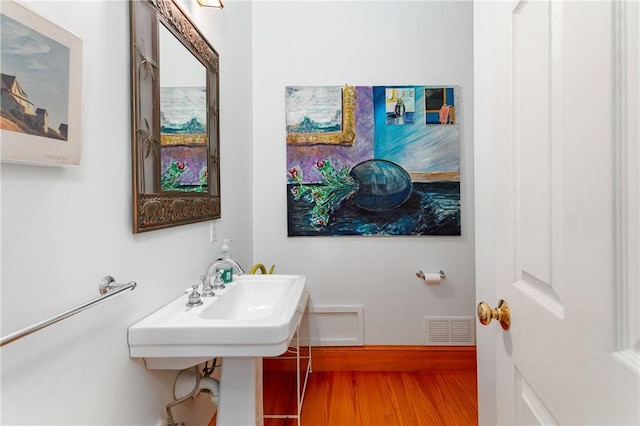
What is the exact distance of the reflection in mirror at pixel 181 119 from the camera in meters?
1.11

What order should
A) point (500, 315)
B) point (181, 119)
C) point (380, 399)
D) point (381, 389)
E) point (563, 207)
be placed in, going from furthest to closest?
point (381, 389), point (380, 399), point (181, 119), point (500, 315), point (563, 207)

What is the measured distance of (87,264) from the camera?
0.76 metres

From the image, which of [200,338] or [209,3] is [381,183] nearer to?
[209,3]

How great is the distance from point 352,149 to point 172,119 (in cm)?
126

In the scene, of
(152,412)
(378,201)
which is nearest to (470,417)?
(378,201)

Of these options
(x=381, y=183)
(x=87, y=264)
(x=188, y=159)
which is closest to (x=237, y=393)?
(x=87, y=264)

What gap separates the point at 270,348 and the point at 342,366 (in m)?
1.45

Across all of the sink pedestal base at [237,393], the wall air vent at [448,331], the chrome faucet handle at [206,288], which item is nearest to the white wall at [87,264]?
the chrome faucet handle at [206,288]

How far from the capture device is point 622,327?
0.38 meters

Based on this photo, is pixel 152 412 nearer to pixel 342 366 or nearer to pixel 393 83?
pixel 342 366

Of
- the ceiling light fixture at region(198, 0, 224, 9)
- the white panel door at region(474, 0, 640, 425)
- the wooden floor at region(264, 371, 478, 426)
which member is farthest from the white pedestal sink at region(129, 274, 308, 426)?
the ceiling light fixture at region(198, 0, 224, 9)

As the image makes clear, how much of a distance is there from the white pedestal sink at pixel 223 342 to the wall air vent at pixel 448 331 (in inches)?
55.3

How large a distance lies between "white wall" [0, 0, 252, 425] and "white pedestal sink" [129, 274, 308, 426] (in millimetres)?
58

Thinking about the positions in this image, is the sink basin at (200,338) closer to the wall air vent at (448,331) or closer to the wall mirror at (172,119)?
the wall mirror at (172,119)
